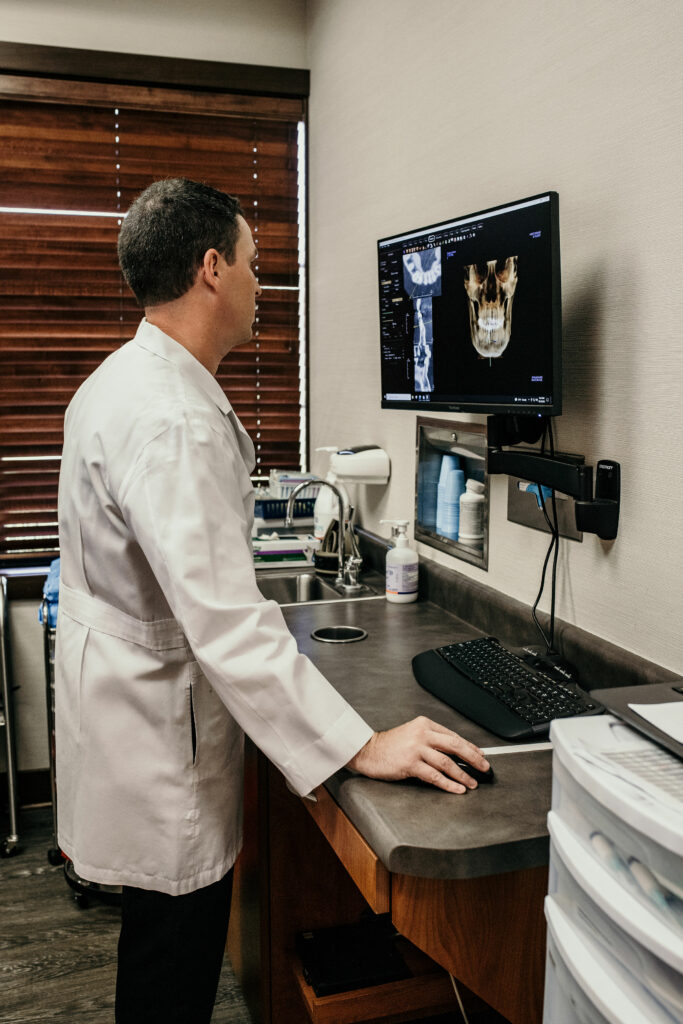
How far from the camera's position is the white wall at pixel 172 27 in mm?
2961

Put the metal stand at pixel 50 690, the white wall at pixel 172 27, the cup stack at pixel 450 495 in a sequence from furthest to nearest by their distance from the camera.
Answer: the white wall at pixel 172 27
the metal stand at pixel 50 690
the cup stack at pixel 450 495

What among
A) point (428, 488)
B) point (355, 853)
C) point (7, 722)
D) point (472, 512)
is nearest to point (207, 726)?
point (355, 853)

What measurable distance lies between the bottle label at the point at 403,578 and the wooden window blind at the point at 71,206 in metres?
1.51

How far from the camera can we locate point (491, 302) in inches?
64.1

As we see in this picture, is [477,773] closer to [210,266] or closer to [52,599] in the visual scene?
[210,266]

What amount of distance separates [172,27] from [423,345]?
1.89 meters

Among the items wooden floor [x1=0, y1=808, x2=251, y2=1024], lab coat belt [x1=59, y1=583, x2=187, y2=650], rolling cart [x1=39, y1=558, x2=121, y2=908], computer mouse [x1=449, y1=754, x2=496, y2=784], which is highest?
lab coat belt [x1=59, y1=583, x2=187, y2=650]

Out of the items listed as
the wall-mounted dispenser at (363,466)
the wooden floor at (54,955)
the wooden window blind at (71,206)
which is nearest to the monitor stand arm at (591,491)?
the wall-mounted dispenser at (363,466)

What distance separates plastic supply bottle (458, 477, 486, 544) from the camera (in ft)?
6.54

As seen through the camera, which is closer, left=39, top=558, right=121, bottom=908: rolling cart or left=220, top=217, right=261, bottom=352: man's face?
left=220, top=217, right=261, bottom=352: man's face

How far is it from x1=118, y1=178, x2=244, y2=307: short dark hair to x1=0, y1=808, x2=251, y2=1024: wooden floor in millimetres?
1658

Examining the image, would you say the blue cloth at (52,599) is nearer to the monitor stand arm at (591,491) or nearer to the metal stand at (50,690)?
the metal stand at (50,690)

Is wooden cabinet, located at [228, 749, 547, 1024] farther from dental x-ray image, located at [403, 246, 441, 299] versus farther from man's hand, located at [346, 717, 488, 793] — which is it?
dental x-ray image, located at [403, 246, 441, 299]

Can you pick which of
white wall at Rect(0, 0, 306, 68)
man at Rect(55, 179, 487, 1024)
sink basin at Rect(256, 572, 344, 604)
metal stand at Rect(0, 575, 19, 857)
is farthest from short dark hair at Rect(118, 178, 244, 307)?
white wall at Rect(0, 0, 306, 68)
